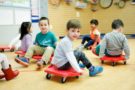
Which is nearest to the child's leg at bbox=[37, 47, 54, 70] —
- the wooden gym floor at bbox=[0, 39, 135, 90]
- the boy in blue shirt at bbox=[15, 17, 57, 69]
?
the boy in blue shirt at bbox=[15, 17, 57, 69]

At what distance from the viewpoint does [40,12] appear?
5.80m

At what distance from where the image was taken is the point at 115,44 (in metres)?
3.57

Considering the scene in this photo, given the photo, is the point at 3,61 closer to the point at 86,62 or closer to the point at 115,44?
the point at 86,62

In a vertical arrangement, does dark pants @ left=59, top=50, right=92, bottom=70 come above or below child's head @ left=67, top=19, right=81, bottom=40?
below

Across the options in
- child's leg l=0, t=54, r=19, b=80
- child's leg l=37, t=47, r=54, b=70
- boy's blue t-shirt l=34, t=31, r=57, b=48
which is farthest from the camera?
boy's blue t-shirt l=34, t=31, r=57, b=48

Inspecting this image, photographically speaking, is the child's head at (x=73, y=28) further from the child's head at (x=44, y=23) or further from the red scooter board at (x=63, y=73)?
the child's head at (x=44, y=23)

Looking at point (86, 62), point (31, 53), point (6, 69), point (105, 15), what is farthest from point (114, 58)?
point (105, 15)

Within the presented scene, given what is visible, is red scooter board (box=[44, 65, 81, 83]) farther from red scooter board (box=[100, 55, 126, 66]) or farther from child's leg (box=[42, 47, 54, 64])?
red scooter board (box=[100, 55, 126, 66])

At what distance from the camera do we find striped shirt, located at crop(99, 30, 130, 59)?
11.6 feet

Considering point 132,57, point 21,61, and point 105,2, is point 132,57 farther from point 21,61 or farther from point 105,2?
point 105,2

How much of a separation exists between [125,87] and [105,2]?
18.8ft

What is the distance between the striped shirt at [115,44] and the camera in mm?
3551

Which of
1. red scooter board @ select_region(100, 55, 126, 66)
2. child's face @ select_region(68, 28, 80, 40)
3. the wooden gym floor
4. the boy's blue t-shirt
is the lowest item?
the wooden gym floor

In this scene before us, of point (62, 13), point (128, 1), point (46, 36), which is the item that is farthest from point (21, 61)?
point (128, 1)
